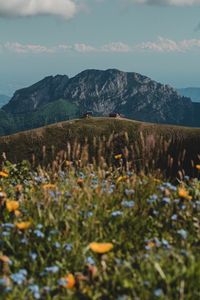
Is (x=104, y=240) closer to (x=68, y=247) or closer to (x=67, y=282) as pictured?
(x=68, y=247)

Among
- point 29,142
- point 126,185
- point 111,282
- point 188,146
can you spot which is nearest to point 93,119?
point 29,142

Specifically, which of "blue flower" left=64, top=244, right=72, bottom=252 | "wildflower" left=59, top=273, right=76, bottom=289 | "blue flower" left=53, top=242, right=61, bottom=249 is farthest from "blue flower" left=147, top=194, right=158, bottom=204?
"wildflower" left=59, top=273, right=76, bottom=289

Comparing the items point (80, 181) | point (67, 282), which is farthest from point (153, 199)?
point (67, 282)

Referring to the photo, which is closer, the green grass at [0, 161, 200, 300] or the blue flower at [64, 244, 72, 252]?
the green grass at [0, 161, 200, 300]

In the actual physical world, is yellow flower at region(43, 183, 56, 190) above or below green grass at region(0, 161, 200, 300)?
above

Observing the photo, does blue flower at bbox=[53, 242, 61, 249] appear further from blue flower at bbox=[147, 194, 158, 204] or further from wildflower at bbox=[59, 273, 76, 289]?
blue flower at bbox=[147, 194, 158, 204]

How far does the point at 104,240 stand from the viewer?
7.24 m

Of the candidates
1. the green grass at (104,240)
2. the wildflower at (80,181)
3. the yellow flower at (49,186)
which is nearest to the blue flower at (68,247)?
the green grass at (104,240)

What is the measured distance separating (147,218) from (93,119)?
37.0 m

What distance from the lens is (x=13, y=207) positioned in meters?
7.36

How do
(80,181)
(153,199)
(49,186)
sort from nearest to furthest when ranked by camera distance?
(153,199)
(49,186)
(80,181)

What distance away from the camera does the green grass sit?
5812 mm

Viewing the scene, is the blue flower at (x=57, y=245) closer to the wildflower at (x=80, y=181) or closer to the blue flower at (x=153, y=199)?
the blue flower at (x=153, y=199)

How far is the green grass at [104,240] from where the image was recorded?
19.1 feet
